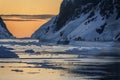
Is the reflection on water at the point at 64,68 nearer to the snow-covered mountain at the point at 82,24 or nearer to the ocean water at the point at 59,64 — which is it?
the ocean water at the point at 59,64

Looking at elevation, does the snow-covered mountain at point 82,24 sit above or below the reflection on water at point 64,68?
above

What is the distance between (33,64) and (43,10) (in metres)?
0.64

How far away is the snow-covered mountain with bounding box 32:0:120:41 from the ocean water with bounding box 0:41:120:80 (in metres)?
0.17

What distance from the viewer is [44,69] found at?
10.7 metres

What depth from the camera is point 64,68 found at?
35.1ft

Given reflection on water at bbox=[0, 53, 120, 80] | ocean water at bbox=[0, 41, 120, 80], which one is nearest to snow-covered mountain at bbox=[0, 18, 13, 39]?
ocean water at bbox=[0, 41, 120, 80]

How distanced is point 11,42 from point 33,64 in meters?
0.36

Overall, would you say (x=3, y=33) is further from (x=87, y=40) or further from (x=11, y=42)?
(x=87, y=40)

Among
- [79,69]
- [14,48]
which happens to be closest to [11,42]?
[14,48]

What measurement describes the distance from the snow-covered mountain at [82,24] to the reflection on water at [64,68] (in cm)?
25

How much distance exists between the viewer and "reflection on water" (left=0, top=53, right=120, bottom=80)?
34.8 ft

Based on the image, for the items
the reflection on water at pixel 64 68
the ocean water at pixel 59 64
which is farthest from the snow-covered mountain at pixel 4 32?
the reflection on water at pixel 64 68

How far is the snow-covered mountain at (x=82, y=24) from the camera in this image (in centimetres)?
1075

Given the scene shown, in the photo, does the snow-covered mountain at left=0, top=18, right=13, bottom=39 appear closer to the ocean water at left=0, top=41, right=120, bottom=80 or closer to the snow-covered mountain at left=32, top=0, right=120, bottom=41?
the ocean water at left=0, top=41, right=120, bottom=80
